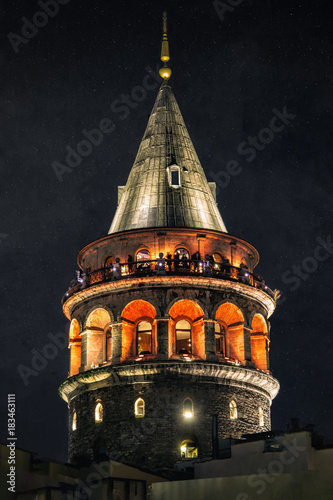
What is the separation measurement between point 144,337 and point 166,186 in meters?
9.87

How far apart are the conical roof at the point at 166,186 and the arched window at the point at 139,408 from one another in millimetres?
10421

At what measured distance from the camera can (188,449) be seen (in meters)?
45.5

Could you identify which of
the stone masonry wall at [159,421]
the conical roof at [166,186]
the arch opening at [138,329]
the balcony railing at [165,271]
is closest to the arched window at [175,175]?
the conical roof at [166,186]

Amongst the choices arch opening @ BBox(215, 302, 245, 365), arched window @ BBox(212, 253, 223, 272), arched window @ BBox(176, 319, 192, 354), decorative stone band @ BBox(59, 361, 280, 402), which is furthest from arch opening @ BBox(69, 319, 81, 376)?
arched window @ BBox(212, 253, 223, 272)

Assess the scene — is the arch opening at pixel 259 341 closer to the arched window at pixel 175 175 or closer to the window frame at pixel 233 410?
the window frame at pixel 233 410

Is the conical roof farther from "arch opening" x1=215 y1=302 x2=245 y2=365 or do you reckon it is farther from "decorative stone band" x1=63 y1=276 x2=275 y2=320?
"arch opening" x1=215 y1=302 x2=245 y2=365

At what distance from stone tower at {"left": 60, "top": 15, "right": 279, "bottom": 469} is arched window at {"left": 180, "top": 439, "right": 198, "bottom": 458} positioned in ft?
0.18

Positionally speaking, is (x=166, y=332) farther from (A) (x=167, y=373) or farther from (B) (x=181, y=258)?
(B) (x=181, y=258)

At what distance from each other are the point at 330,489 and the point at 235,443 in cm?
826

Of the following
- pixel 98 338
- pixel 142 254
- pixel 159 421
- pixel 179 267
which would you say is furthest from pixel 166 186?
pixel 159 421

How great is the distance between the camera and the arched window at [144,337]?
48.8m

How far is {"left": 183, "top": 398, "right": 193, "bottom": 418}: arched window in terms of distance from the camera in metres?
46.2

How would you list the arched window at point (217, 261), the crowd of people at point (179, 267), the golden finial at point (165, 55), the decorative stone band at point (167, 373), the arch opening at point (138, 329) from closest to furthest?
1. the decorative stone band at point (167, 373)
2. the arch opening at point (138, 329)
3. the crowd of people at point (179, 267)
4. the arched window at point (217, 261)
5. the golden finial at point (165, 55)

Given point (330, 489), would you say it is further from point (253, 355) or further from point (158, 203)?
point (158, 203)
